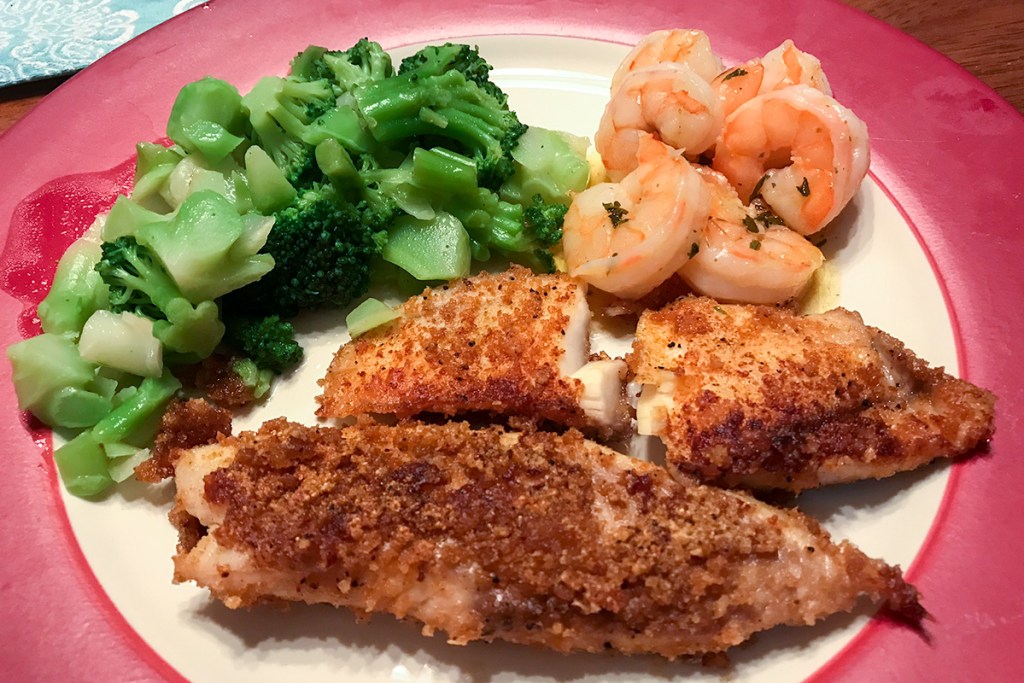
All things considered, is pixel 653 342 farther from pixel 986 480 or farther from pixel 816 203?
pixel 986 480

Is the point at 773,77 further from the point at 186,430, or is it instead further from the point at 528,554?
the point at 186,430

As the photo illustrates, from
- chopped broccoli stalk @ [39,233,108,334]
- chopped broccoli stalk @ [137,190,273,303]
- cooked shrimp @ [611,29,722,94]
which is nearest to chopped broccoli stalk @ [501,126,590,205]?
cooked shrimp @ [611,29,722,94]

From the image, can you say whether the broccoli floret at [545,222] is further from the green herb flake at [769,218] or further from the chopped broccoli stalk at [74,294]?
the chopped broccoli stalk at [74,294]

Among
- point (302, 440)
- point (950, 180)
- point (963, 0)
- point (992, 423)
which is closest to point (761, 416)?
point (992, 423)

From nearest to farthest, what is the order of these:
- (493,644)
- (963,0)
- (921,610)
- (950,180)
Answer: (921,610)
(493,644)
(950,180)
(963,0)

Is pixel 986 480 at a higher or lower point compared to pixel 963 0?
lower

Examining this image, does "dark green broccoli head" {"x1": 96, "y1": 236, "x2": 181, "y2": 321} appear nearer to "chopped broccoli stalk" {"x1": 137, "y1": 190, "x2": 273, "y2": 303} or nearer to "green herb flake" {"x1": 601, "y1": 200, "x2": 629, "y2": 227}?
"chopped broccoli stalk" {"x1": 137, "y1": 190, "x2": 273, "y2": 303}
